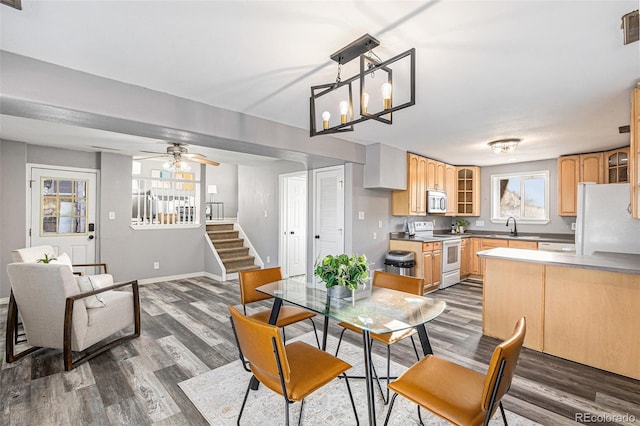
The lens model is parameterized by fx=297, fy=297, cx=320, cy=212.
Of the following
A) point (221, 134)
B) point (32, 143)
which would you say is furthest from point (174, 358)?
point (32, 143)

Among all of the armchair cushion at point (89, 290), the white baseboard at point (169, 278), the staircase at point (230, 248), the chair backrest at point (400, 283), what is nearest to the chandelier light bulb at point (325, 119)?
the chair backrest at point (400, 283)

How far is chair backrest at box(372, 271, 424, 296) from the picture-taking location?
2.35 metres

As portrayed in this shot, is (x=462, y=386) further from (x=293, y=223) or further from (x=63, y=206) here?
(x=63, y=206)

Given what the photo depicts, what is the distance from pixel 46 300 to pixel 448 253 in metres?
5.45

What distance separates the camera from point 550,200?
18.6ft

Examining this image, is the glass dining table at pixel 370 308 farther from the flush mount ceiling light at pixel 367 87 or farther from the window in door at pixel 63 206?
the window in door at pixel 63 206

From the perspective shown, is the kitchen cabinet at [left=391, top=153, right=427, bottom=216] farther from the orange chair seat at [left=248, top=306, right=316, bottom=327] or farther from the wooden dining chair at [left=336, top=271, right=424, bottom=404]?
the orange chair seat at [left=248, top=306, right=316, bottom=327]

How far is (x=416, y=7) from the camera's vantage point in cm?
158

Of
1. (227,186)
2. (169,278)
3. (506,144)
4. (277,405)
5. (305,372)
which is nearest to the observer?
(305,372)

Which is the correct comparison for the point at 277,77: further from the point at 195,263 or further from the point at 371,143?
the point at 195,263

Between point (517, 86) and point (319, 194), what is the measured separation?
3239 mm

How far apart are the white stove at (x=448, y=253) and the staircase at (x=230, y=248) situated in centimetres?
349

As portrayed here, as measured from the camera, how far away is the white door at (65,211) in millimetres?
4770

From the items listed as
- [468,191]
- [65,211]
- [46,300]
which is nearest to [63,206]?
[65,211]
